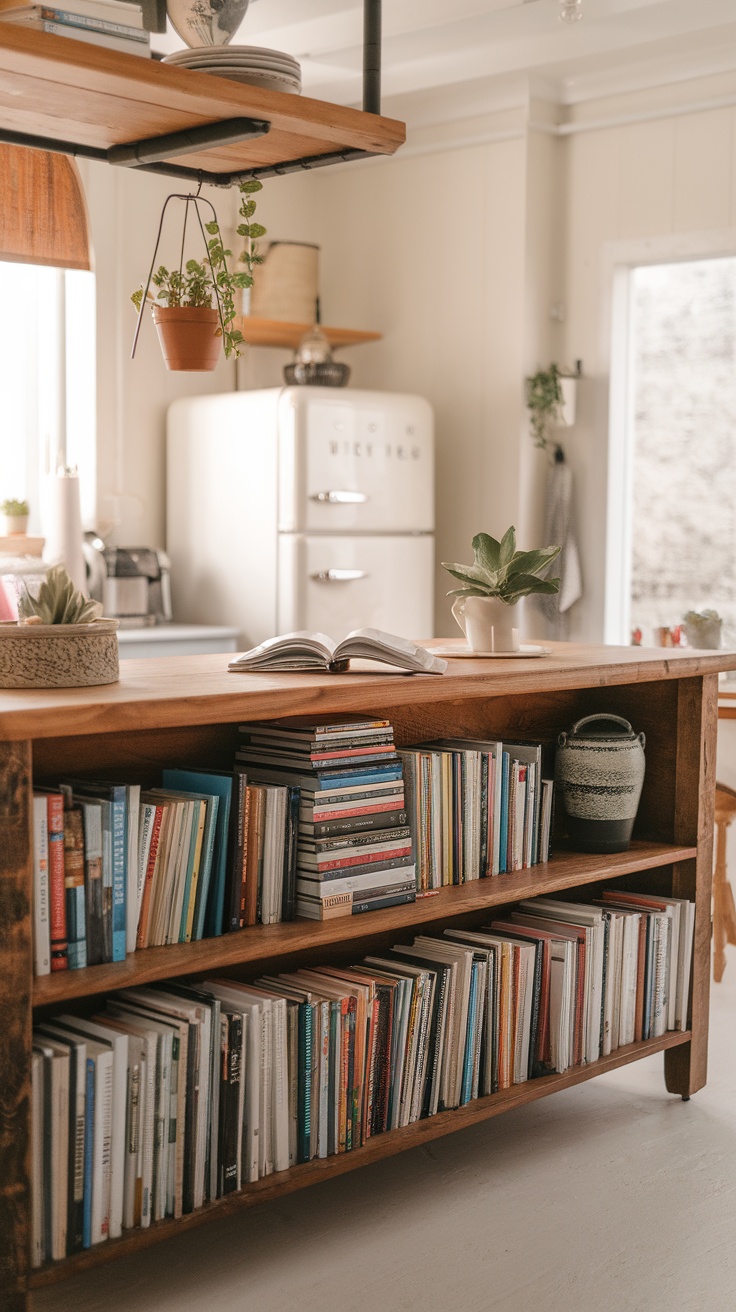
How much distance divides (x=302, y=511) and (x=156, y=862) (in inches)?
96.7

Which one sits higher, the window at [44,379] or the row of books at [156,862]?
the window at [44,379]

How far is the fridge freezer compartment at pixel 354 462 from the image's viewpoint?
446 centimetres

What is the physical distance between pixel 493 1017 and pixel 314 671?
0.75 m

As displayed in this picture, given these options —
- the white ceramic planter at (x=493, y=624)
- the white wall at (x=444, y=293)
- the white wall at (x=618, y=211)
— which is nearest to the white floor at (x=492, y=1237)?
the white ceramic planter at (x=493, y=624)

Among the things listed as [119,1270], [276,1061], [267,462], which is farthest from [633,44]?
[119,1270]

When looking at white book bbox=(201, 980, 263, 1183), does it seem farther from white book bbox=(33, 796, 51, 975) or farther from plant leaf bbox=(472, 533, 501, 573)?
plant leaf bbox=(472, 533, 501, 573)

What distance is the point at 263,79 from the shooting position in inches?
87.3

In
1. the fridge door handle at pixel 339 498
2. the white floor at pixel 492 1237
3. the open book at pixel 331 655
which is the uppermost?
the fridge door handle at pixel 339 498

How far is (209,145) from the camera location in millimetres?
2252

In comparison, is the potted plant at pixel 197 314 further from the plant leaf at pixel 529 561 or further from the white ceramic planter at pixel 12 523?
the white ceramic planter at pixel 12 523

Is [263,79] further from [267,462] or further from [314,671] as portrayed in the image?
[267,462]

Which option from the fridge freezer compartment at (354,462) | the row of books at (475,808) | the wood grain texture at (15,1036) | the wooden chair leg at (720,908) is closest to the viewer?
the wood grain texture at (15,1036)

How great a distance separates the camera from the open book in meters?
2.41

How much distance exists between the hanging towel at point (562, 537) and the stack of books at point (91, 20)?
9.79 ft
